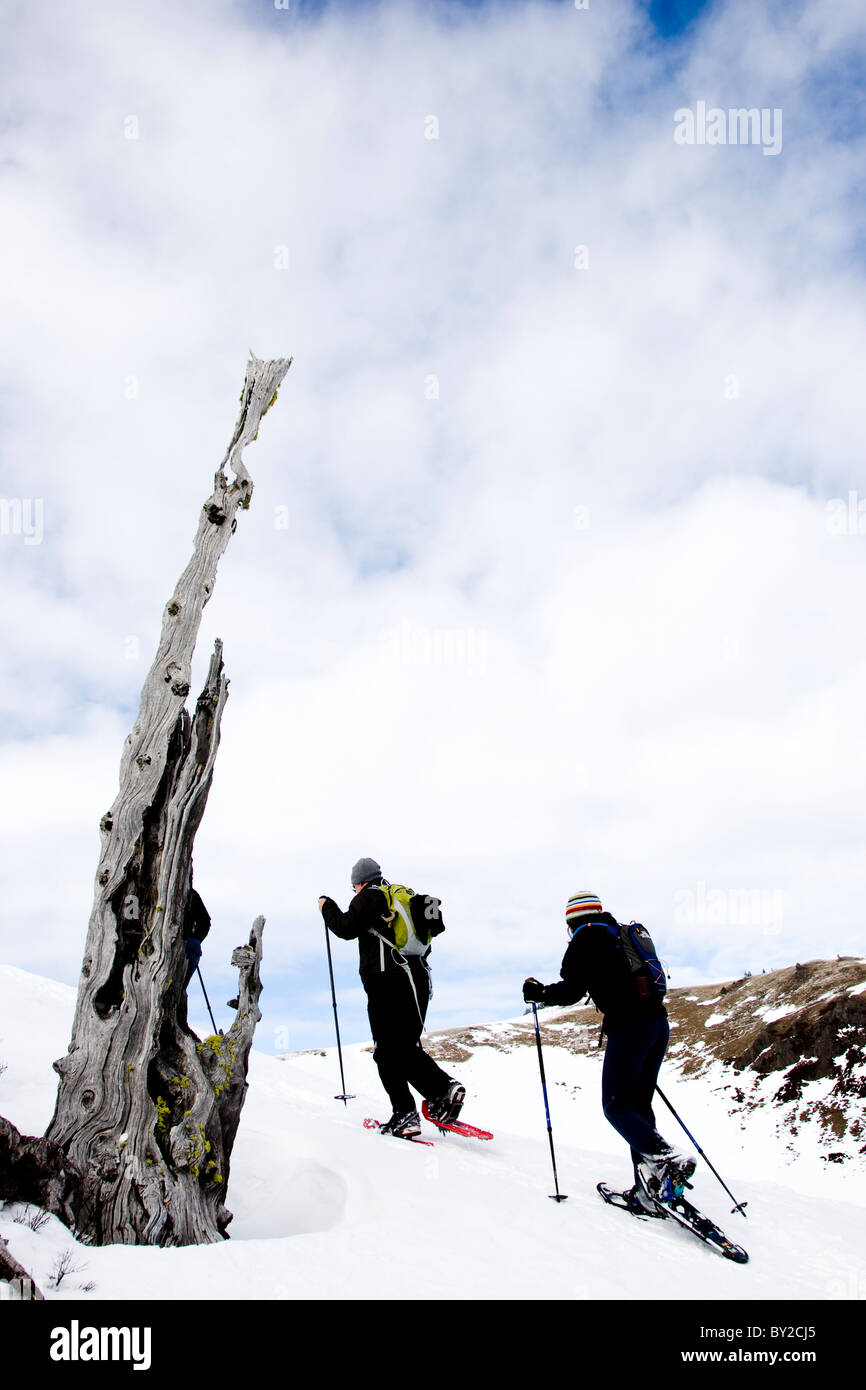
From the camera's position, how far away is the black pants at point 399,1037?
8078mm

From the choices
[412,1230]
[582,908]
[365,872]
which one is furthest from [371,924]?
[412,1230]

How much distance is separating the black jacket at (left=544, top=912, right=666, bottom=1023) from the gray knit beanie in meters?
2.40

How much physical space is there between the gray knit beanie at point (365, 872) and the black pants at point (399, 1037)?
3.15ft

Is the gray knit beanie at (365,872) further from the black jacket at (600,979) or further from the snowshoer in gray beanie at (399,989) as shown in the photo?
the black jacket at (600,979)

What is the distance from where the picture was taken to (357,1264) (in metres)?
4.46

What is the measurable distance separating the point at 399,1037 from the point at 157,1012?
3047mm

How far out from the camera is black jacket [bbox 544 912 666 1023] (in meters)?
6.74

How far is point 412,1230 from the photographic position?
5203 millimetres

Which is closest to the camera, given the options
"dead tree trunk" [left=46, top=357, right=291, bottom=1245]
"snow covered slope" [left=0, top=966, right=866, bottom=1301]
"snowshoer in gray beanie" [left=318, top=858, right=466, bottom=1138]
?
"snow covered slope" [left=0, top=966, right=866, bottom=1301]

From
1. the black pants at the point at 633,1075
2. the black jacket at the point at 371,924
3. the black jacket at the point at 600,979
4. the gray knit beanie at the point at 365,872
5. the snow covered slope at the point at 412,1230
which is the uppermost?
the gray knit beanie at the point at 365,872

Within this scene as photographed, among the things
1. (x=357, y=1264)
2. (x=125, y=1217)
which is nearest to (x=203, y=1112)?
(x=125, y=1217)

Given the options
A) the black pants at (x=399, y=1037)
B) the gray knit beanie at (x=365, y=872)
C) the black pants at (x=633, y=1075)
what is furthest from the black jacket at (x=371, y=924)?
the black pants at (x=633, y=1075)
